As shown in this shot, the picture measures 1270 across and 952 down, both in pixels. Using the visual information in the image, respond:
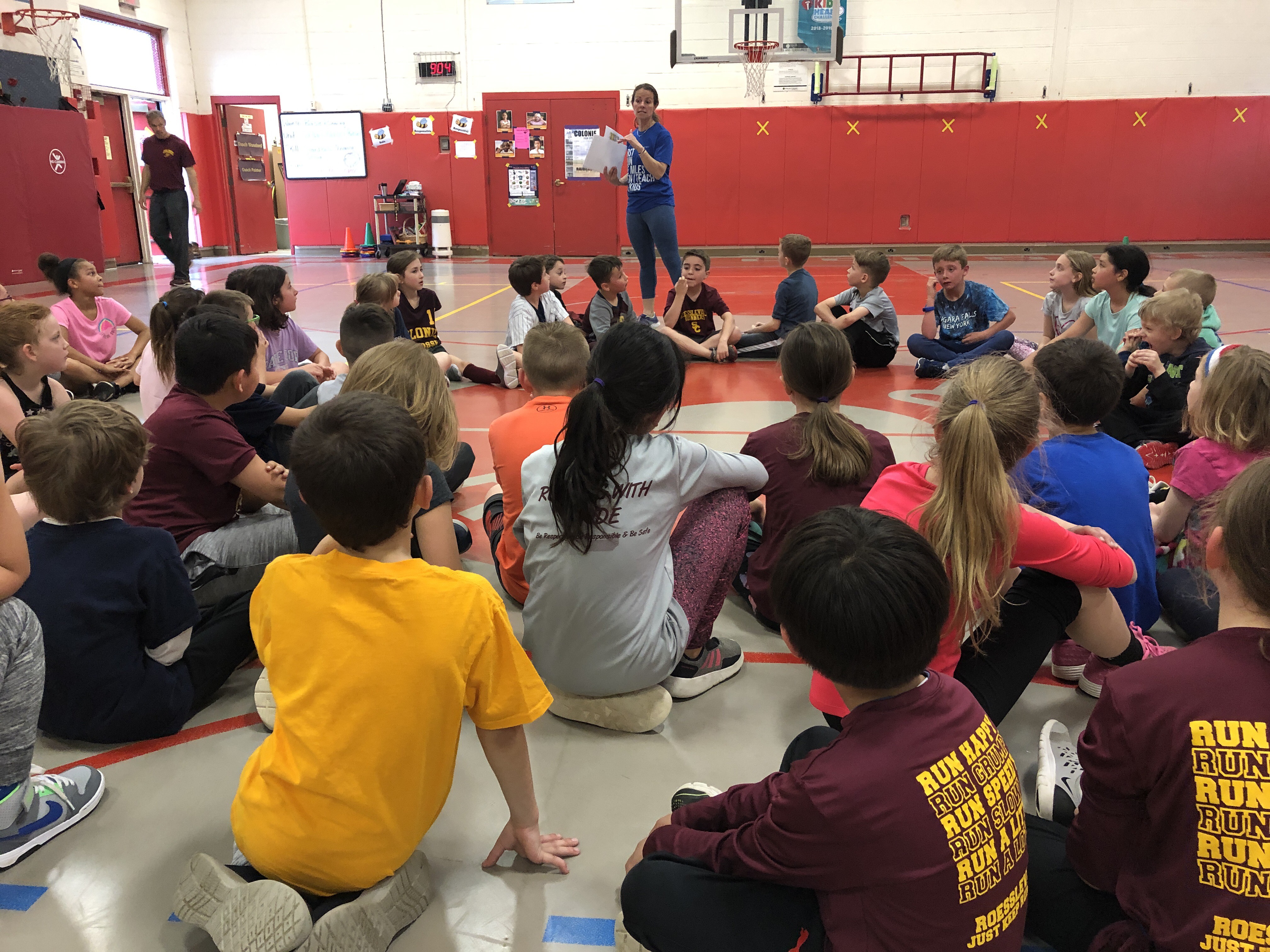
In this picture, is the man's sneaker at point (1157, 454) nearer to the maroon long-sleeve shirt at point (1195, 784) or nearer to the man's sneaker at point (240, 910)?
the maroon long-sleeve shirt at point (1195, 784)

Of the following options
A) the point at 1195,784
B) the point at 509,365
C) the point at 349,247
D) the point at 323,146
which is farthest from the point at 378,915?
the point at 323,146

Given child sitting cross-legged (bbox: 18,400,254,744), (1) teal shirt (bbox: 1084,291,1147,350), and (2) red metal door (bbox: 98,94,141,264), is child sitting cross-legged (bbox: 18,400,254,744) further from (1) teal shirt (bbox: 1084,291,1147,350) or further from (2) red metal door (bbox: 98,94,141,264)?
(2) red metal door (bbox: 98,94,141,264)

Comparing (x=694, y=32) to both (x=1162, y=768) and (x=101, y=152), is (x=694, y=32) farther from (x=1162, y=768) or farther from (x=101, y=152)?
(x=1162, y=768)

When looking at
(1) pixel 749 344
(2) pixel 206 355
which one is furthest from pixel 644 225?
(2) pixel 206 355

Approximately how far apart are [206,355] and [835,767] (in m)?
2.26

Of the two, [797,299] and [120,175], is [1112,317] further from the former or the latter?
[120,175]

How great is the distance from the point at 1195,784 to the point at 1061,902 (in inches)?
16.5

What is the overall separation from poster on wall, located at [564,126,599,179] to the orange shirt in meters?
13.0

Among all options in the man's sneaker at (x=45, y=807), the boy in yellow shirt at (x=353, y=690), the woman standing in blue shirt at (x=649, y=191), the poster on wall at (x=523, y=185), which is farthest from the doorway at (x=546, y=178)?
the boy in yellow shirt at (x=353, y=690)

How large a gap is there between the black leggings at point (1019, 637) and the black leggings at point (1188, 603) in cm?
70

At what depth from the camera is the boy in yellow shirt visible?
1507 mm

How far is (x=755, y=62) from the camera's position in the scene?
13734mm

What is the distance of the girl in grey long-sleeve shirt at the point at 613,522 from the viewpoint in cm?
211

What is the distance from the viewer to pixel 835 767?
1203mm
